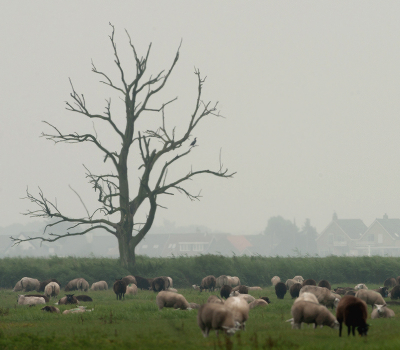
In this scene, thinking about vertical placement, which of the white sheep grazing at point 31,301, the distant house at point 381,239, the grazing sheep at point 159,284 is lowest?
the white sheep grazing at point 31,301

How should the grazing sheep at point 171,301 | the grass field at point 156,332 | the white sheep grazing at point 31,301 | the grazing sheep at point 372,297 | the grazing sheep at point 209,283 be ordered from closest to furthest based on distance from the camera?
the grass field at point 156,332
the grazing sheep at point 171,301
the grazing sheep at point 372,297
the white sheep grazing at point 31,301
the grazing sheep at point 209,283

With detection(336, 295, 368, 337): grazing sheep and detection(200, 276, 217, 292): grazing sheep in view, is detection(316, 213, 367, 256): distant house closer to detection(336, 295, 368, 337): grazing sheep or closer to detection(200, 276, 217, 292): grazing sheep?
detection(200, 276, 217, 292): grazing sheep

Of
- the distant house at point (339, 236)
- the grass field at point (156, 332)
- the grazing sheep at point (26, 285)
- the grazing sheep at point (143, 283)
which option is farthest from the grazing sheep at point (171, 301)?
the distant house at point (339, 236)

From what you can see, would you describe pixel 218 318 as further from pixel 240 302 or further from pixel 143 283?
pixel 143 283

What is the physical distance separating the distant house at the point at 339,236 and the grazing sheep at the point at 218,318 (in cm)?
10322

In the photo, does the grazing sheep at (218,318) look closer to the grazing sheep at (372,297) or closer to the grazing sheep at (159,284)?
the grazing sheep at (372,297)

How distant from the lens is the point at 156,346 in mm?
12109

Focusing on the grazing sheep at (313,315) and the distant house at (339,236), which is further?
the distant house at (339,236)

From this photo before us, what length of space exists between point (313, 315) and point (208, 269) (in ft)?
81.4

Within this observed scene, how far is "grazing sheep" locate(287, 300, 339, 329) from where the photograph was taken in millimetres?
14523

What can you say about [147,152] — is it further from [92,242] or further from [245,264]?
[92,242]

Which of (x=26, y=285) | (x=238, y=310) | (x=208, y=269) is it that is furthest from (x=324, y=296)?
(x=26, y=285)

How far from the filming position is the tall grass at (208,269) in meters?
37.4

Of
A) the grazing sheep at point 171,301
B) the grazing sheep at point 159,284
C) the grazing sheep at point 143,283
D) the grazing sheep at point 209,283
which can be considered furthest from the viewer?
the grazing sheep at point 143,283
